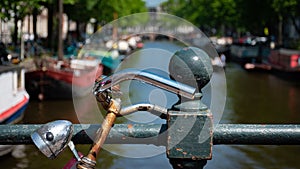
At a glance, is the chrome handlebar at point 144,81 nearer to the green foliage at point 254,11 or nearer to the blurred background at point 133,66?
the blurred background at point 133,66

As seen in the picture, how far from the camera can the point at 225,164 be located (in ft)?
41.6

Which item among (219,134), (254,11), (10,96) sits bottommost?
(10,96)

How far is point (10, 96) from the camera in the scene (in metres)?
15.4

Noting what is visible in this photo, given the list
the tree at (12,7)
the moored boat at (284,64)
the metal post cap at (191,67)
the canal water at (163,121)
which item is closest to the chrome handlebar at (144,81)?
the metal post cap at (191,67)

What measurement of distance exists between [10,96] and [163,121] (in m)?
12.9

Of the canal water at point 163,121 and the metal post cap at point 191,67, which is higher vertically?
the metal post cap at point 191,67

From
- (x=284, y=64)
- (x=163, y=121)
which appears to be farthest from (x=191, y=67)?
(x=284, y=64)

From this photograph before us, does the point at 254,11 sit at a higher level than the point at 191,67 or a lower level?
lower

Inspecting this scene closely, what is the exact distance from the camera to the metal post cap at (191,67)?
2.28 metres

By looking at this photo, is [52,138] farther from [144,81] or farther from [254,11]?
[254,11]

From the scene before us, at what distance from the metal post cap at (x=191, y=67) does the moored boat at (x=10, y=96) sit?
11.0 metres

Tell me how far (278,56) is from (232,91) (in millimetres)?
12063

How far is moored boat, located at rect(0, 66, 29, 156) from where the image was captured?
1412 cm

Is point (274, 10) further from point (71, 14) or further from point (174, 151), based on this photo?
point (174, 151)
